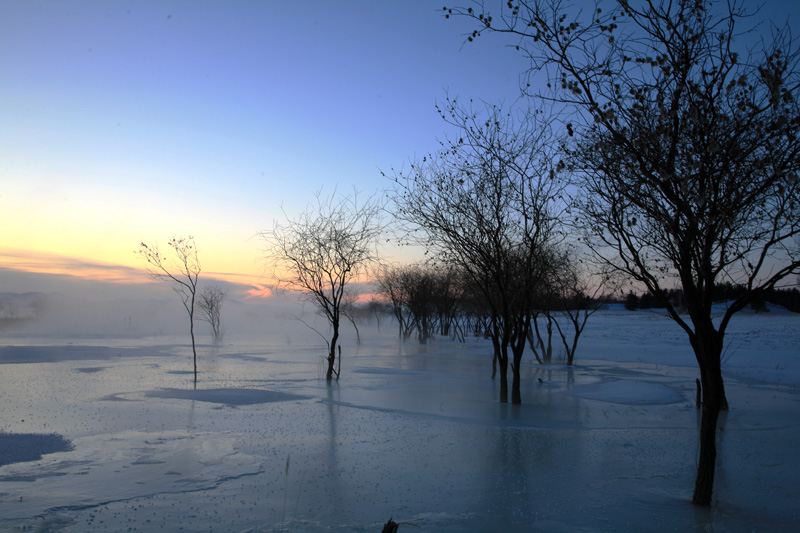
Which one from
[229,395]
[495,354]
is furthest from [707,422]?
[229,395]

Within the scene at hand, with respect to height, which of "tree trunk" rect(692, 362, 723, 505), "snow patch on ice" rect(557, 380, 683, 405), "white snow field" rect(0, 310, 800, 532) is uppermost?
"tree trunk" rect(692, 362, 723, 505)

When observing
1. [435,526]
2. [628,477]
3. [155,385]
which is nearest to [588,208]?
[628,477]

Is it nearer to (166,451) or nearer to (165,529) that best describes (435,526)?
(165,529)

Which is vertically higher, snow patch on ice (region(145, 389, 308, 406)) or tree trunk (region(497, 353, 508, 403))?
tree trunk (region(497, 353, 508, 403))

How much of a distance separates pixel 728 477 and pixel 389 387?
32.6ft

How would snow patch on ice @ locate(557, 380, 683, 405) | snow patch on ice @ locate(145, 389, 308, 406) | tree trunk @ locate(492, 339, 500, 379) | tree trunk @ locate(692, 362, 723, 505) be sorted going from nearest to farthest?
1. tree trunk @ locate(692, 362, 723, 505)
2. snow patch on ice @ locate(145, 389, 308, 406)
3. snow patch on ice @ locate(557, 380, 683, 405)
4. tree trunk @ locate(492, 339, 500, 379)

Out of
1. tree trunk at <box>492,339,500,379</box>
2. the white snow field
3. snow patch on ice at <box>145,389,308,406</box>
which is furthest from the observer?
tree trunk at <box>492,339,500,379</box>

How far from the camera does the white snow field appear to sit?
504 cm

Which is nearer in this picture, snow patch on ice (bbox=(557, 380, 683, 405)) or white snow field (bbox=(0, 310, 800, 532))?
white snow field (bbox=(0, 310, 800, 532))

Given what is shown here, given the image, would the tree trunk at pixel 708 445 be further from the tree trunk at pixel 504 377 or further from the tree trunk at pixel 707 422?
the tree trunk at pixel 504 377

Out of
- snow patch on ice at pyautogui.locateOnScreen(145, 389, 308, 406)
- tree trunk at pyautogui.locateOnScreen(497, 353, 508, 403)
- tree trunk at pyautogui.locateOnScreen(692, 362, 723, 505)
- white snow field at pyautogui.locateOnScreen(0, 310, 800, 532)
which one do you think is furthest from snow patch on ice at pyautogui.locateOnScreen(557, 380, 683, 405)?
tree trunk at pyautogui.locateOnScreen(692, 362, 723, 505)

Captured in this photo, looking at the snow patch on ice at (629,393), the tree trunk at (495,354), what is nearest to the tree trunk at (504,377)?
the tree trunk at (495,354)

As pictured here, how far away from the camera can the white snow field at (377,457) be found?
5.04 m

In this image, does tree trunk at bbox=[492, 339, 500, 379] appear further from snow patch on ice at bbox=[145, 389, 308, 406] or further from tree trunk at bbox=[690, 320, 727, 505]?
tree trunk at bbox=[690, 320, 727, 505]
